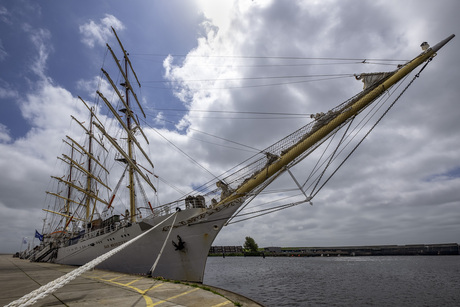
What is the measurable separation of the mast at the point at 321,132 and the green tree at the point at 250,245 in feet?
306

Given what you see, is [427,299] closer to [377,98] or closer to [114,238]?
[377,98]

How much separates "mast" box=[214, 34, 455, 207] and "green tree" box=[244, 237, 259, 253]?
9332 cm

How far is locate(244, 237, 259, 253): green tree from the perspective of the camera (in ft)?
327

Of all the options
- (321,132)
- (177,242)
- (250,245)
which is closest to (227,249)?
(250,245)

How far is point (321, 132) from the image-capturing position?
12938 mm

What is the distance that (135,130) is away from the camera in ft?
90.7

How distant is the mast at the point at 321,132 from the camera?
12.0 meters

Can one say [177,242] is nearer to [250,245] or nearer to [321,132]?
[321,132]

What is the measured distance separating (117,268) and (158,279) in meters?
8.59

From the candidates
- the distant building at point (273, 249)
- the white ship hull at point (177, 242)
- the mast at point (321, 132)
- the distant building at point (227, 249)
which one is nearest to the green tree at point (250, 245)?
the distant building at point (273, 249)

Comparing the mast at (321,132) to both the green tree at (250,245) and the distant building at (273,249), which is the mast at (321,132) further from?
the distant building at (273,249)

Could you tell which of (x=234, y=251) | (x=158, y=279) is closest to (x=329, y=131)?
(x=158, y=279)

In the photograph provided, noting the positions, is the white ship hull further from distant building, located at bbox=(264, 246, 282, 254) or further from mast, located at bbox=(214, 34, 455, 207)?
distant building, located at bbox=(264, 246, 282, 254)

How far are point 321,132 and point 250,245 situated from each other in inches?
3785
